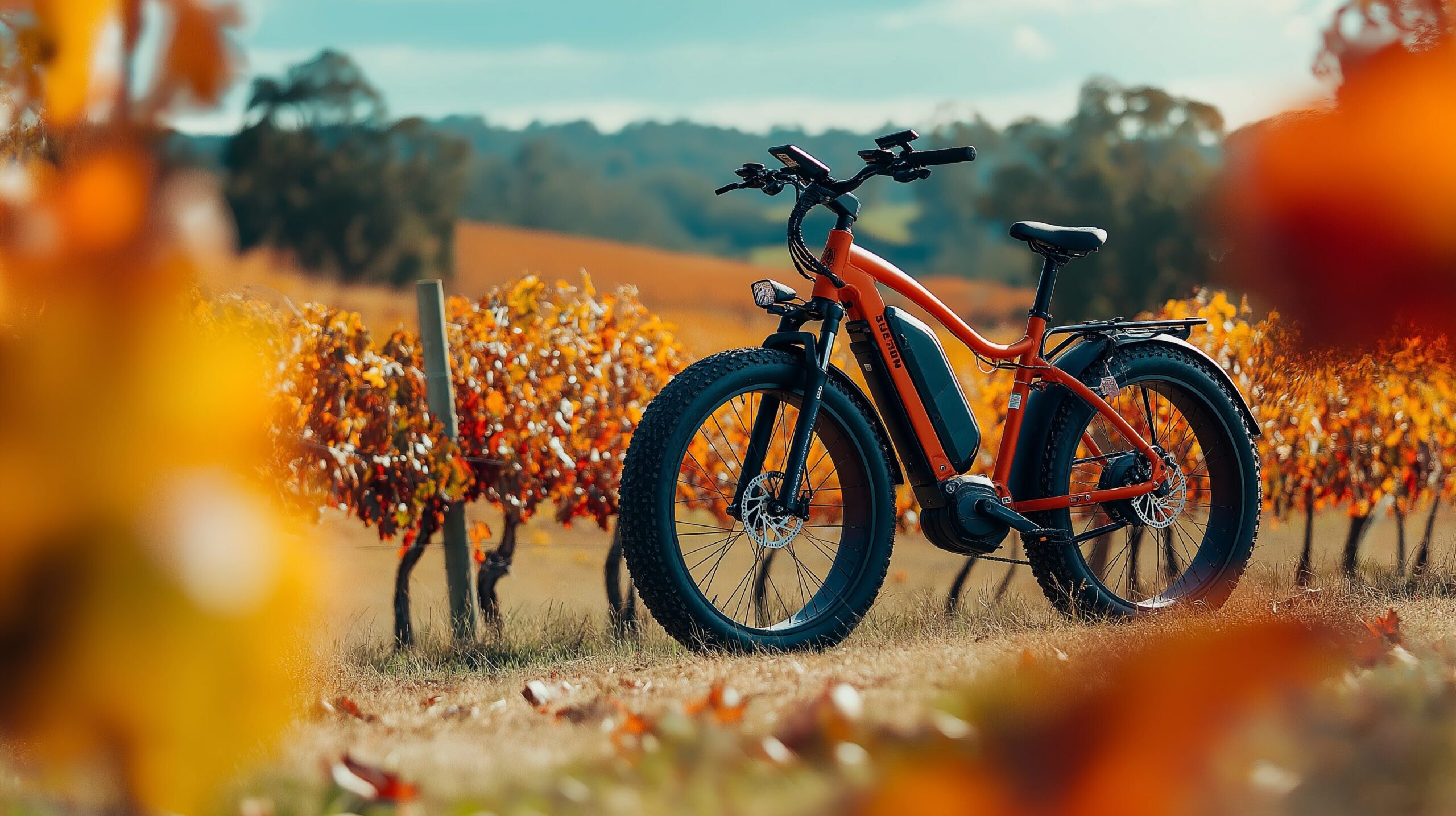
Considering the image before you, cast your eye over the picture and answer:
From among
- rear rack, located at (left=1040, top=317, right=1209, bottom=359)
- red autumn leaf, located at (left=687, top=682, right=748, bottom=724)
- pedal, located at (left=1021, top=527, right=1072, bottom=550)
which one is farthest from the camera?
rear rack, located at (left=1040, top=317, right=1209, bottom=359)

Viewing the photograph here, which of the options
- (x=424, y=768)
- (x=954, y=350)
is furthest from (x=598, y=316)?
(x=424, y=768)

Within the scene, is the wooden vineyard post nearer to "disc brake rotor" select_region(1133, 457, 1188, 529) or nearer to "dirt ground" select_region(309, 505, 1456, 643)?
"dirt ground" select_region(309, 505, 1456, 643)

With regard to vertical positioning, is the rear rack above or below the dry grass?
above

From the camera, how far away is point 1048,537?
4.77 meters

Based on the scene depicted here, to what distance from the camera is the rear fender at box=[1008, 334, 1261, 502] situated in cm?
479

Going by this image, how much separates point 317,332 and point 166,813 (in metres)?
6.06

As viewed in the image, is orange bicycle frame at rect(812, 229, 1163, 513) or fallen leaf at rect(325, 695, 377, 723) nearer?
fallen leaf at rect(325, 695, 377, 723)

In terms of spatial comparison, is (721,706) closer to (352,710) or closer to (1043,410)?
(352,710)

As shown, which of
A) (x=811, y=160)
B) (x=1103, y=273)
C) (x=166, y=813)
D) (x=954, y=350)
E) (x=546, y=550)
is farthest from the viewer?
(x=1103, y=273)

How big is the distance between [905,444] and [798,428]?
0.63 m

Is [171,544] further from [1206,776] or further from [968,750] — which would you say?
[1206,776]

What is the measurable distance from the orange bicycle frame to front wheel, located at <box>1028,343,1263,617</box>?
2.9 inches

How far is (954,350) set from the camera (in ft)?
23.0

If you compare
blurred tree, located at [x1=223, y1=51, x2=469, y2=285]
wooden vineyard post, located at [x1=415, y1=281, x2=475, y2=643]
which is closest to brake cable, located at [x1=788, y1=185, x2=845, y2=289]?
wooden vineyard post, located at [x1=415, y1=281, x2=475, y2=643]
